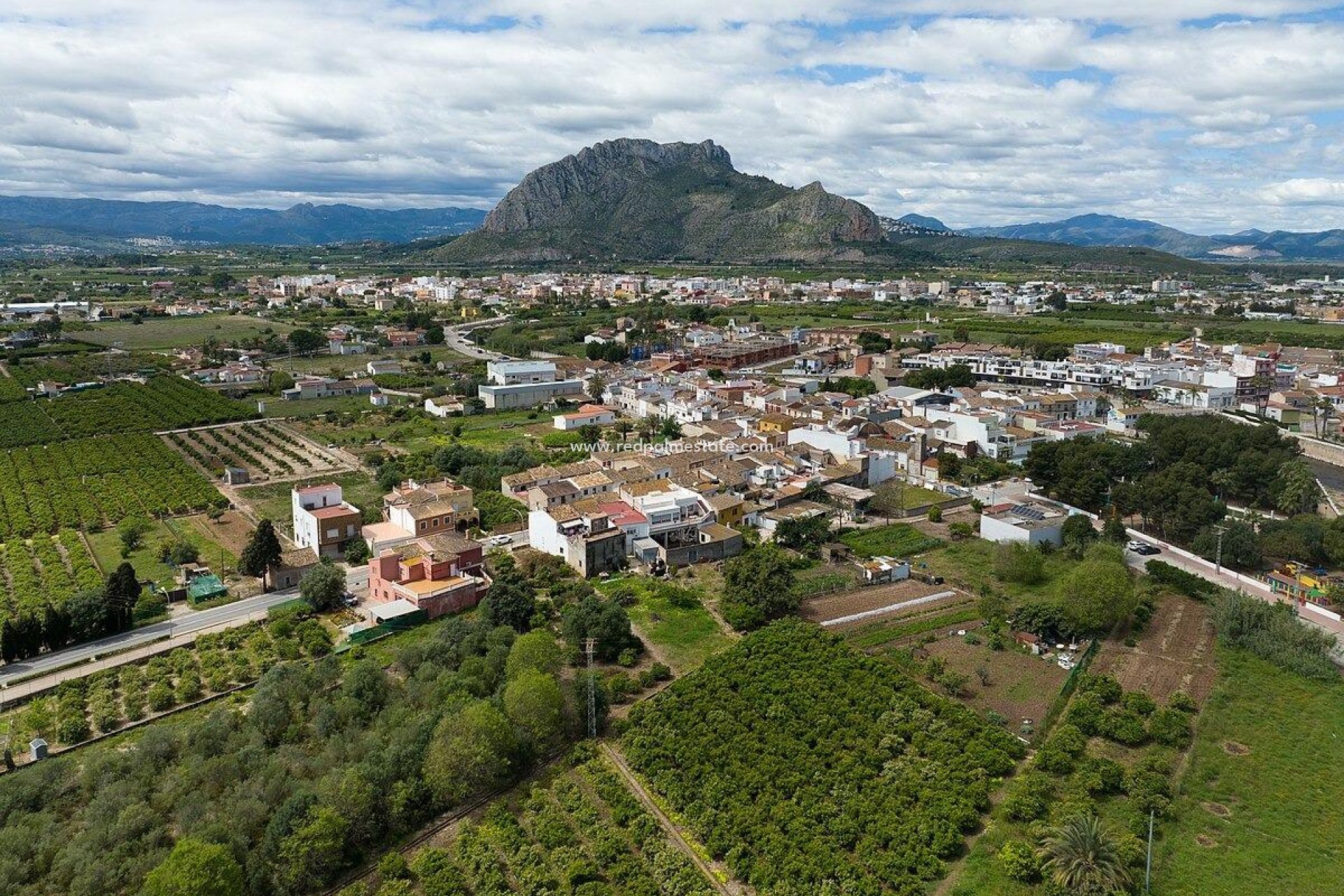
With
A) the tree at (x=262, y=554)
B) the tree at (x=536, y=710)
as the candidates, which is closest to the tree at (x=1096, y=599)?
the tree at (x=536, y=710)

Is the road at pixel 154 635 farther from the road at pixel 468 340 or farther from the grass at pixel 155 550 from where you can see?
the road at pixel 468 340

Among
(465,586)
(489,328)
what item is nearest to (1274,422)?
(465,586)

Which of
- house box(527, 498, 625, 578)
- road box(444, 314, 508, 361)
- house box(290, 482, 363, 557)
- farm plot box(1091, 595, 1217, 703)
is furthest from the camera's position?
road box(444, 314, 508, 361)

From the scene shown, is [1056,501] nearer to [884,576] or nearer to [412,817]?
[884,576]

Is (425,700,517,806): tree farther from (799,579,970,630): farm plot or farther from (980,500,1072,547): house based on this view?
(980,500,1072,547): house

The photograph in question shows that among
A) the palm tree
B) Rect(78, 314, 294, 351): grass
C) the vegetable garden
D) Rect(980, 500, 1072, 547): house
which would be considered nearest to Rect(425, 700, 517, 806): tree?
the vegetable garden

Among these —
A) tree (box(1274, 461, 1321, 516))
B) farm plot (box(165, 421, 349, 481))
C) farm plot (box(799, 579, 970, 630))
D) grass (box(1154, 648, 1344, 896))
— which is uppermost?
tree (box(1274, 461, 1321, 516))
